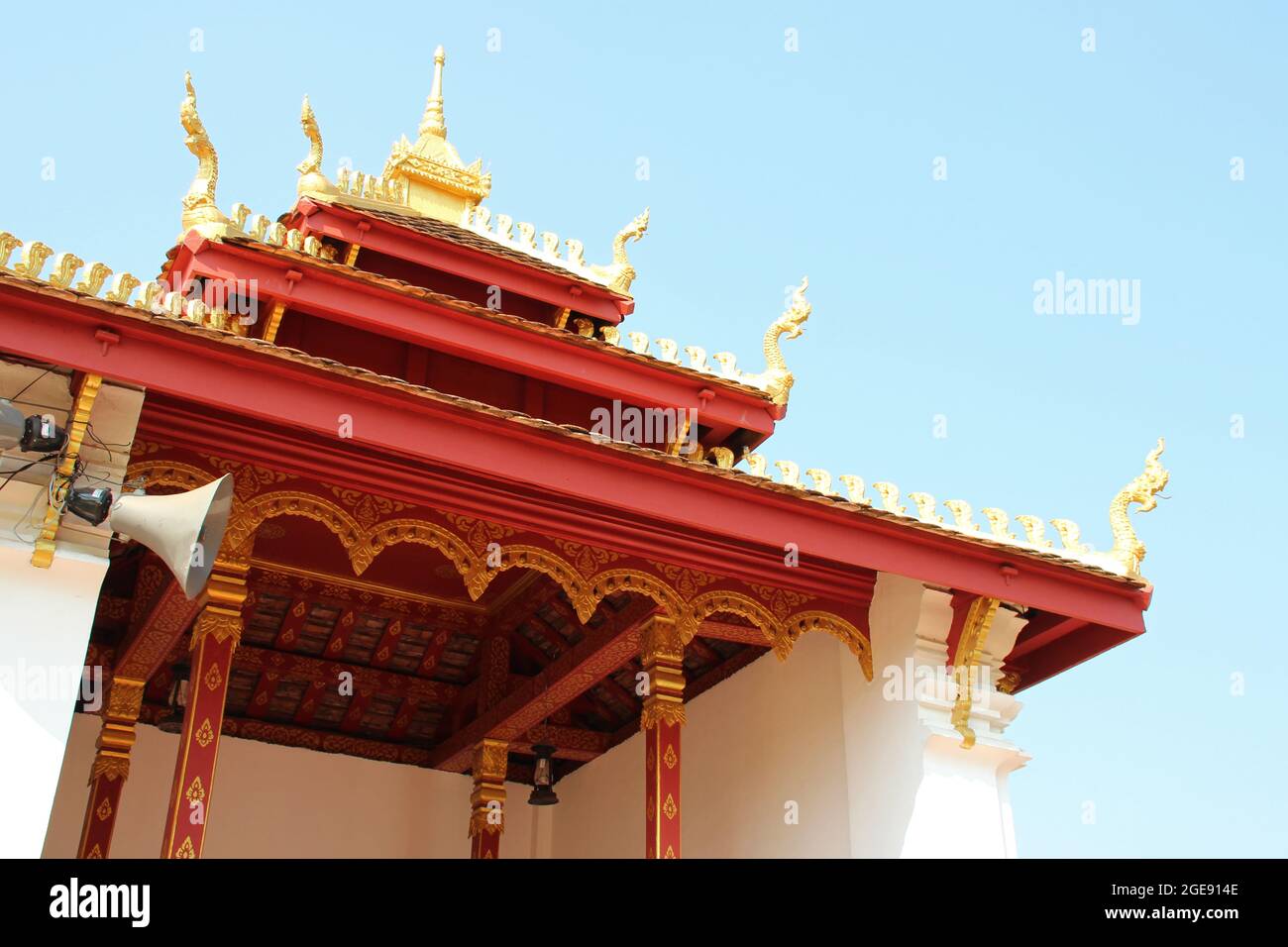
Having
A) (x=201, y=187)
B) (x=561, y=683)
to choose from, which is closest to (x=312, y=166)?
(x=201, y=187)

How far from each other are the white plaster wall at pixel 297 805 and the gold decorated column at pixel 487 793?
99 centimetres

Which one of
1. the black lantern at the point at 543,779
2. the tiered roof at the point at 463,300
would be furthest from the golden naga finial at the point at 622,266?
the black lantern at the point at 543,779

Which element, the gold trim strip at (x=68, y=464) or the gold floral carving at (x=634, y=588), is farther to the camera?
the gold floral carving at (x=634, y=588)

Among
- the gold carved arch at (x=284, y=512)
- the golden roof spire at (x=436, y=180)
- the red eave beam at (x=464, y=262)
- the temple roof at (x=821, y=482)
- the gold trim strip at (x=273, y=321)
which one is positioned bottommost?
the gold carved arch at (x=284, y=512)

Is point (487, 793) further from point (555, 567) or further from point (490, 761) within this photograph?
point (555, 567)

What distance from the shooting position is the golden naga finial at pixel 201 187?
28.3 ft

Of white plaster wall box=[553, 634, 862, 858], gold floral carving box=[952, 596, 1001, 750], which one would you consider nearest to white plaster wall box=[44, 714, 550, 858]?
white plaster wall box=[553, 634, 862, 858]

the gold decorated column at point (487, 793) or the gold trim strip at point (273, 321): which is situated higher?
the gold trim strip at point (273, 321)

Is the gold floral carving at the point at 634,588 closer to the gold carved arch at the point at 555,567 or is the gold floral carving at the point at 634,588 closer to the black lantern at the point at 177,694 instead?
the gold carved arch at the point at 555,567

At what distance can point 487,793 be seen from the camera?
960 cm

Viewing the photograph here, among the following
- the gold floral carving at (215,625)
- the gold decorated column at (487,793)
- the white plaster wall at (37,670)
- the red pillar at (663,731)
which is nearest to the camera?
the white plaster wall at (37,670)

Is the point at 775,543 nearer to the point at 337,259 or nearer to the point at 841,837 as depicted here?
the point at 841,837

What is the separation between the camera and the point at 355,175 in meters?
10.2
